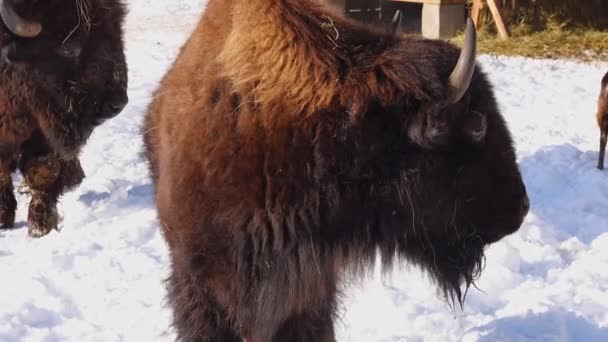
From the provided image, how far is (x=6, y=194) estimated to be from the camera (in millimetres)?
6461

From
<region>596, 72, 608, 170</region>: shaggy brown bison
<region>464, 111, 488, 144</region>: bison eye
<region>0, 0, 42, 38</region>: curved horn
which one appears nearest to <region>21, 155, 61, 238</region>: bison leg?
<region>0, 0, 42, 38</region>: curved horn

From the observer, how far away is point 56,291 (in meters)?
4.84

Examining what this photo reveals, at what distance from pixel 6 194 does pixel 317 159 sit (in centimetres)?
426

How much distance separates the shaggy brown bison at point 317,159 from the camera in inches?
115

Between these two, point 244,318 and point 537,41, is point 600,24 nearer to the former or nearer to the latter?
point 537,41

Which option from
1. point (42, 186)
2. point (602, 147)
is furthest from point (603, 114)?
point (42, 186)

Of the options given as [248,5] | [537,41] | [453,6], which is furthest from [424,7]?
[248,5]

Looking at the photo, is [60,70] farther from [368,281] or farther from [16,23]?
[368,281]

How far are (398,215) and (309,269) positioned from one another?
41cm

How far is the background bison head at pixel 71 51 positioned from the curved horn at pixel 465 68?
10.1ft

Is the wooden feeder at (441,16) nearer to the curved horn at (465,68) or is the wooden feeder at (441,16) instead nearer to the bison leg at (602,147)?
the bison leg at (602,147)

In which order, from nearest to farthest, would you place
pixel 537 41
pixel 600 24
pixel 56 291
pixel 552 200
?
pixel 56 291 < pixel 552 200 < pixel 537 41 < pixel 600 24

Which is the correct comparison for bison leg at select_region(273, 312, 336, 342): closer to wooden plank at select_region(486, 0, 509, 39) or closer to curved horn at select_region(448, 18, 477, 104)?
curved horn at select_region(448, 18, 477, 104)

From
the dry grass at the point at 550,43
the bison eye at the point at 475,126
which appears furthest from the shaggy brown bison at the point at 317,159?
the dry grass at the point at 550,43
